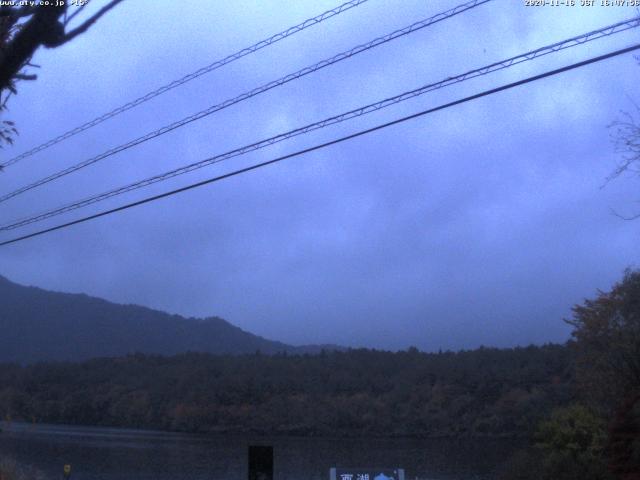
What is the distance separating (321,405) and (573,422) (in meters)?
26.2

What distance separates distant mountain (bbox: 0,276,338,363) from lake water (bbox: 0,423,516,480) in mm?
53109

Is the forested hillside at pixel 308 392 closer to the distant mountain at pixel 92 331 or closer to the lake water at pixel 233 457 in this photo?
the lake water at pixel 233 457

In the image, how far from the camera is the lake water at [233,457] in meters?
27.2

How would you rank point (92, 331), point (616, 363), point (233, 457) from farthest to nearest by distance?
point (92, 331)
point (233, 457)
point (616, 363)

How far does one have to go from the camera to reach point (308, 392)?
4984cm

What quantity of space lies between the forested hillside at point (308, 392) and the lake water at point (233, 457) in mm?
4856

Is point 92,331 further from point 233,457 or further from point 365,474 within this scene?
point 365,474

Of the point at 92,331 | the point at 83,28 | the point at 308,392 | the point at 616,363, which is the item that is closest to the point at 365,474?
the point at 616,363

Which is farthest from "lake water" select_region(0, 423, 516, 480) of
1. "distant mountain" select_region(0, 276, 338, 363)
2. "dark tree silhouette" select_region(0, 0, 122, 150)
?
"distant mountain" select_region(0, 276, 338, 363)

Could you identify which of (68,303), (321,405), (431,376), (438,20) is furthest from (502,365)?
(68,303)

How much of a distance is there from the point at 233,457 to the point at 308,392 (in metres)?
17.9

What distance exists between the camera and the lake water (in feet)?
89.1

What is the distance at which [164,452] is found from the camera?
33.9 m

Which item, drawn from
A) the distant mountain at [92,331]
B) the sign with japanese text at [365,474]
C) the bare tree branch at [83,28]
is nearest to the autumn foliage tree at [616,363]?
the sign with japanese text at [365,474]
